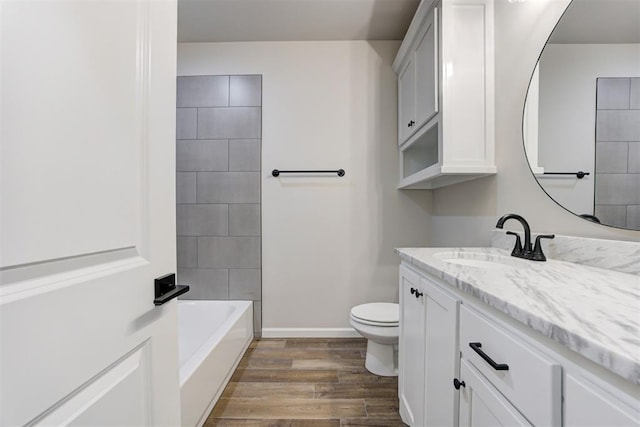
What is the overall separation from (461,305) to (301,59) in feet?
7.73

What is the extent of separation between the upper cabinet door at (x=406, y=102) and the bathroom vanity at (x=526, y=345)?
1.21 m

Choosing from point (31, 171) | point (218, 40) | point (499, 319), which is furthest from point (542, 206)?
point (218, 40)

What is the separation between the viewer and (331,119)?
2508 millimetres

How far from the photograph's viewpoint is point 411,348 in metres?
1.31

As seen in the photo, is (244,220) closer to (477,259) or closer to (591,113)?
(477,259)

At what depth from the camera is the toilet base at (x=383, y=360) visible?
6.29 ft

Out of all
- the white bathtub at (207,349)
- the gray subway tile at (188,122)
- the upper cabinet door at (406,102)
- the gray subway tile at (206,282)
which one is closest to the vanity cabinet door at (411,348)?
the white bathtub at (207,349)

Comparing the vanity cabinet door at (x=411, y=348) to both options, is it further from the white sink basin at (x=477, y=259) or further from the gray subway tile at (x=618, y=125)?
the gray subway tile at (x=618, y=125)

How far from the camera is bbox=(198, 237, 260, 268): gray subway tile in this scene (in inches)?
99.2

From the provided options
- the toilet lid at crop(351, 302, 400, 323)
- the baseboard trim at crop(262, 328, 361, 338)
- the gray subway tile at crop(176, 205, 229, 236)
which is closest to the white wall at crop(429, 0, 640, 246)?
the toilet lid at crop(351, 302, 400, 323)

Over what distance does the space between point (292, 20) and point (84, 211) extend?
230 centimetres

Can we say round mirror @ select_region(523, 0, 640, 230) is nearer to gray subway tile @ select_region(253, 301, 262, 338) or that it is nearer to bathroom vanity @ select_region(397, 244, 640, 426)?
bathroom vanity @ select_region(397, 244, 640, 426)

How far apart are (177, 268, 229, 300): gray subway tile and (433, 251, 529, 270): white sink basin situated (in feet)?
6.03

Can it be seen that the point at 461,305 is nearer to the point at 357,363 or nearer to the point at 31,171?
the point at 31,171
